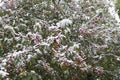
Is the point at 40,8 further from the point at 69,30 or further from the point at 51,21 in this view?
the point at 69,30

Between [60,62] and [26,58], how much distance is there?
37cm

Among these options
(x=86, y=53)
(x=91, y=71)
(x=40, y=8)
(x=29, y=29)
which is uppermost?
(x=40, y=8)

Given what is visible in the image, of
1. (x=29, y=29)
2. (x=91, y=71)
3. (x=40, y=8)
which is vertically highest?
(x=40, y=8)

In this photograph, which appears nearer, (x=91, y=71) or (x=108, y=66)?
(x=91, y=71)

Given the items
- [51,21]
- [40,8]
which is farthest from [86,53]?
[40,8]

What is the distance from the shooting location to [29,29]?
4.06m

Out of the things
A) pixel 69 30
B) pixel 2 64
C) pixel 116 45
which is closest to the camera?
pixel 2 64

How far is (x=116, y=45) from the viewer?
4.36 metres

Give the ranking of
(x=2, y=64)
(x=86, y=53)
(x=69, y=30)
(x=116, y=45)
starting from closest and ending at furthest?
(x=2, y=64), (x=69, y=30), (x=86, y=53), (x=116, y=45)

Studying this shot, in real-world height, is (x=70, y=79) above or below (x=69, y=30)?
below

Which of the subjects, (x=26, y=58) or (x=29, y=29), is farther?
(x=29, y=29)

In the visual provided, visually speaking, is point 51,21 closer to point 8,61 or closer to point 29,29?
point 29,29

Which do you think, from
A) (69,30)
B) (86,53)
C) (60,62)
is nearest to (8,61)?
(60,62)

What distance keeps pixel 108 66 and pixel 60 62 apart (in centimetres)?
99
